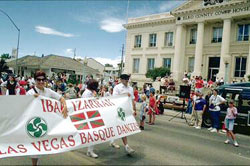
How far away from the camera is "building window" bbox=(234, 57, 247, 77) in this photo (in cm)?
2777

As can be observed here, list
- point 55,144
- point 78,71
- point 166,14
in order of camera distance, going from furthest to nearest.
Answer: point 78,71 < point 166,14 < point 55,144

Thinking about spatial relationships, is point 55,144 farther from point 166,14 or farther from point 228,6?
point 166,14

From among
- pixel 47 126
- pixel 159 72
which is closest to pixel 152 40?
pixel 159 72

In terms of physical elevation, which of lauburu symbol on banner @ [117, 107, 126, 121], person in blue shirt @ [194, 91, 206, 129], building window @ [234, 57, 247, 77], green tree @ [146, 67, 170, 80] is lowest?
person in blue shirt @ [194, 91, 206, 129]

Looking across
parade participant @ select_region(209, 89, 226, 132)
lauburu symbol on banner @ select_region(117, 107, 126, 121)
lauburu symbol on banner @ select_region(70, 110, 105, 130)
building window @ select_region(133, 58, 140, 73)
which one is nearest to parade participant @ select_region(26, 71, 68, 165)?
lauburu symbol on banner @ select_region(70, 110, 105, 130)

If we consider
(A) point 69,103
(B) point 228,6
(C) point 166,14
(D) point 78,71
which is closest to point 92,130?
Answer: (A) point 69,103

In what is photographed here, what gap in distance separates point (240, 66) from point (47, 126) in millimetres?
28420

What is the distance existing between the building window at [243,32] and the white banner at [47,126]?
2779cm

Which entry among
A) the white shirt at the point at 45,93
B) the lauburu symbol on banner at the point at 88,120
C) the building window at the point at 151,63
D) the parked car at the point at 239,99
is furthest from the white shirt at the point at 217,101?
the building window at the point at 151,63

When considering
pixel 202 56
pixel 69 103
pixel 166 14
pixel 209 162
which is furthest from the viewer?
pixel 166 14

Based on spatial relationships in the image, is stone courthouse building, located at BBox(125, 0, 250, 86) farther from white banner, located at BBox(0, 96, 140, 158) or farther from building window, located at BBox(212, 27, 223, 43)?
white banner, located at BBox(0, 96, 140, 158)

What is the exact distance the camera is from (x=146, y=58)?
37812 mm

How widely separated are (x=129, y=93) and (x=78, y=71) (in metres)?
47.8

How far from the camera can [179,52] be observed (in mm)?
32781
